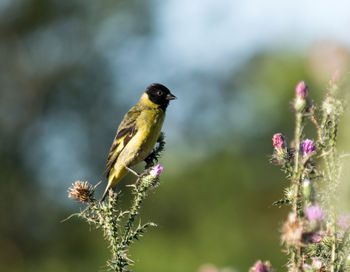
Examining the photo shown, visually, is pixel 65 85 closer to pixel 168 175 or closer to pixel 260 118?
pixel 168 175

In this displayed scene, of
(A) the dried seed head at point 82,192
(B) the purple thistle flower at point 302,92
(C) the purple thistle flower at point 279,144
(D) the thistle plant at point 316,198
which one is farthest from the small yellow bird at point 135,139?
(B) the purple thistle flower at point 302,92

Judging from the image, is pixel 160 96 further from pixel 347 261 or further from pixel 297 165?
pixel 347 261

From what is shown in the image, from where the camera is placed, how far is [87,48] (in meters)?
24.0

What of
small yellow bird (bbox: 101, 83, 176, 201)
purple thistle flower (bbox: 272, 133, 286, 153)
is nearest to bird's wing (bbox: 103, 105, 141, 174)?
small yellow bird (bbox: 101, 83, 176, 201)

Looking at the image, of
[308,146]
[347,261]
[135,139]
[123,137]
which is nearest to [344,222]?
[347,261]

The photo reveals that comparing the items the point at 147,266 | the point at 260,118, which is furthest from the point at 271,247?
the point at 260,118

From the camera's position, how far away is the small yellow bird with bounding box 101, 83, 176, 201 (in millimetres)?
4758

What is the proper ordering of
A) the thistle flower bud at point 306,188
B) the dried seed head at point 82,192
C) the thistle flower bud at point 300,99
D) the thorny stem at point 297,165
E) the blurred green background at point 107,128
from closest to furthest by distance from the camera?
the thorny stem at point 297,165
the thistle flower bud at point 306,188
the thistle flower bud at point 300,99
the dried seed head at point 82,192
the blurred green background at point 107,128

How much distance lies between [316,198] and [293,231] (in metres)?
0.24

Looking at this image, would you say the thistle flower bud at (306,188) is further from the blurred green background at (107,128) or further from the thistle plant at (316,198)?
the blurred green background at (107,128)

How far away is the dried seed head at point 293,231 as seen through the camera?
1.76 m

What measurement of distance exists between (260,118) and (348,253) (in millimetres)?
21097

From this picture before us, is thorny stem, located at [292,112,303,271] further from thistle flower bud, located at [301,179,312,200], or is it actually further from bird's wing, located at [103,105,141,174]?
bird's wing, located at [103,105,141,174]

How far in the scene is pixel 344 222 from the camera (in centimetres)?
201
